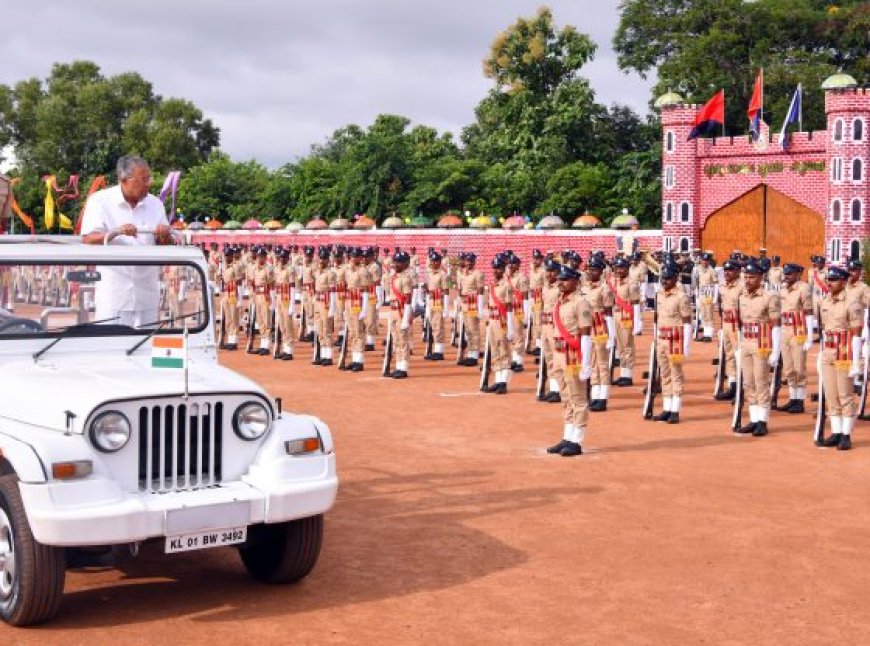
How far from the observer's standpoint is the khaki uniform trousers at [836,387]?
11.8 m

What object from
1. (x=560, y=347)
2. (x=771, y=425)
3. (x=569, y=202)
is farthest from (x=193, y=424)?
(x=569, y=202)

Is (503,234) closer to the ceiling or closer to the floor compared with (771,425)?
closer to the ceiling

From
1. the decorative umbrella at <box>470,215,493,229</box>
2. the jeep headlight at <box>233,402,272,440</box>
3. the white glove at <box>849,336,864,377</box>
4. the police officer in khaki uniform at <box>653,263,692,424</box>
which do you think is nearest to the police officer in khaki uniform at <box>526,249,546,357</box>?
the police officer in khaki uniform at <box>653,263,692,424</box>

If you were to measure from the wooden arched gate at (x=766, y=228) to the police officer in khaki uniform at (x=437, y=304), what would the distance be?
1425cm

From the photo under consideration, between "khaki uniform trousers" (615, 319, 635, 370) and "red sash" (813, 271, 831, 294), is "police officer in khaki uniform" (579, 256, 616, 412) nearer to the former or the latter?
"khaki uniform trousers" (615, 319, 635, 370)

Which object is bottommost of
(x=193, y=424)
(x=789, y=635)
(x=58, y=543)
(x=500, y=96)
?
(x=789, y=635)

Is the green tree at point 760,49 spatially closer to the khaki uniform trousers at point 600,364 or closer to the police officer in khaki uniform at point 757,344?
the khaki uniform trousers at point 600,364

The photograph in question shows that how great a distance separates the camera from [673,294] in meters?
14.0

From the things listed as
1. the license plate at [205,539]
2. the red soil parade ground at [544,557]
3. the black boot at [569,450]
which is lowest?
the red soil parade ground at [544,557]

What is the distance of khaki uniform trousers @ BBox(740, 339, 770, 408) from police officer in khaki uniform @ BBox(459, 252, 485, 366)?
687cm

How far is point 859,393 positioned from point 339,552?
31.6 feet

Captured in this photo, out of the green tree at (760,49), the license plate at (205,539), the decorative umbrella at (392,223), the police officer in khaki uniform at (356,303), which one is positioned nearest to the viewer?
the license plate at (205,539)

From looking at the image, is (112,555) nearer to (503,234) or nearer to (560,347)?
(560,347)

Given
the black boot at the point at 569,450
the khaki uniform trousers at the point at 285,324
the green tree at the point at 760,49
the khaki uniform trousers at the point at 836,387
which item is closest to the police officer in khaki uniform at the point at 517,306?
the khaki uniform trousers at the point at 285,324
